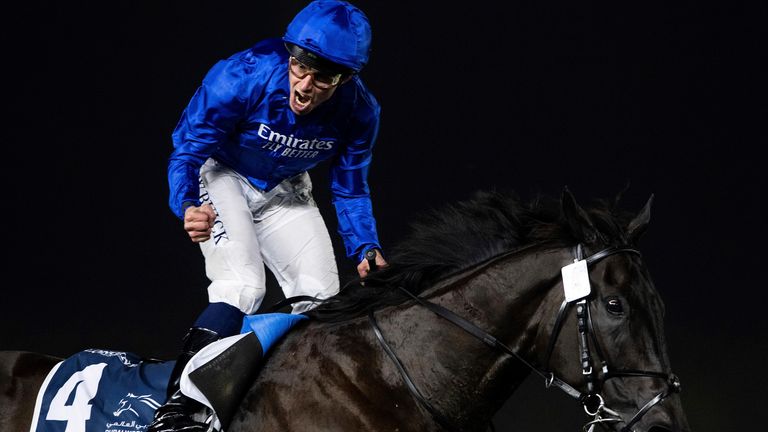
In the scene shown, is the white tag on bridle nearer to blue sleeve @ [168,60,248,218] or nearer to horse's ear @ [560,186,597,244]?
horse's ear @ [560,186,597,244]

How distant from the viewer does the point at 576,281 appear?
2.10 metres

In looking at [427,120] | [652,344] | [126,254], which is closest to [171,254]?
[126,254]

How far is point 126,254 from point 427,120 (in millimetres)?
1519

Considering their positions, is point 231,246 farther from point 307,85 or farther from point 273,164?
point 307,85

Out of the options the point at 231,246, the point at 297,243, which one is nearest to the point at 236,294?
the point at 231,246

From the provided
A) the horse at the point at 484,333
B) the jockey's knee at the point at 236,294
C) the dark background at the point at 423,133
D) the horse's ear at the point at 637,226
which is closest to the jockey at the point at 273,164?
the jockey's knee at the point at 236,294

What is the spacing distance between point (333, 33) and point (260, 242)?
0.75 m

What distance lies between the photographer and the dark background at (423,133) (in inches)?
177

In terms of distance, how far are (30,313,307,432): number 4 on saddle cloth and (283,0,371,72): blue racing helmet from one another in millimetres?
679

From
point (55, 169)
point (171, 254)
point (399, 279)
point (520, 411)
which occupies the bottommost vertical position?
point (520, 411)

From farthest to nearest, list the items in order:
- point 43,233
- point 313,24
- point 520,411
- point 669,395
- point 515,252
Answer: point 43,233
point 520,411
point 313,24
point 515,252
point 669,395

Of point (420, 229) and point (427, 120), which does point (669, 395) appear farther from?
point (427, 120)

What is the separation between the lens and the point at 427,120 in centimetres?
476

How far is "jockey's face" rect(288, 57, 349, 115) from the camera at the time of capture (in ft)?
8.80
